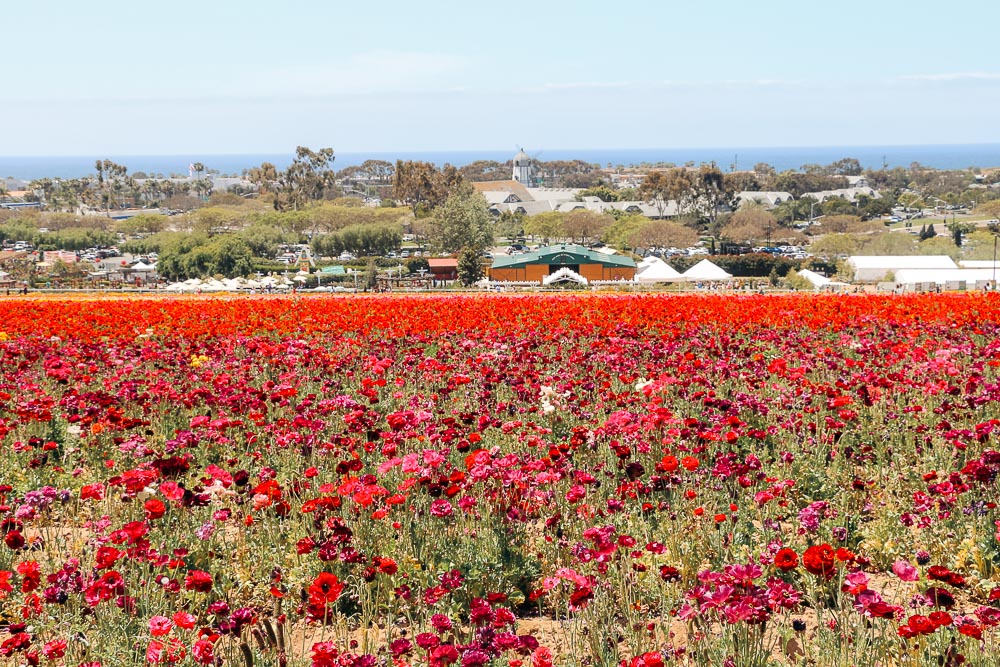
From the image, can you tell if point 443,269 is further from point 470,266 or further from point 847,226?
point 847,226

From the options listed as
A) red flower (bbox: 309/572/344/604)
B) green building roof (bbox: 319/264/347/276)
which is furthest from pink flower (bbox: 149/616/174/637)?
green building roof (bbox: 319/264/347/276)

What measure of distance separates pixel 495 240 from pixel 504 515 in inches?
4301

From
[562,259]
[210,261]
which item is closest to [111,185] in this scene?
[210,261]

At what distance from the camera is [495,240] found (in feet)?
380

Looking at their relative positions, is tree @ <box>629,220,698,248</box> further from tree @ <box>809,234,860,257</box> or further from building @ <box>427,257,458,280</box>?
building @ <box>427,257,458,280</box>

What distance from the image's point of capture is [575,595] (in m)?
4.84

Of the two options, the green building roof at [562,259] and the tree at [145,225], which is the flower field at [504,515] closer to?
the green building roof at [562,259]

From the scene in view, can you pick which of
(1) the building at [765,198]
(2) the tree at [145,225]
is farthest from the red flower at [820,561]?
(1) the building at [765,198]

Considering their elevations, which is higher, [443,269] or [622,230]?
[622,230]

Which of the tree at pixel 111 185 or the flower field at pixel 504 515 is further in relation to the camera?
the tree at pixel 111 185

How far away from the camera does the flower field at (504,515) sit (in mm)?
5207

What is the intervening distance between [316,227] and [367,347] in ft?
346

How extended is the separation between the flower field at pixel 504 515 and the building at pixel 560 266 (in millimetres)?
54753

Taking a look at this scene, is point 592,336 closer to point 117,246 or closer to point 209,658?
point 209,658
